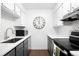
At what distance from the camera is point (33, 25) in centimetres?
565

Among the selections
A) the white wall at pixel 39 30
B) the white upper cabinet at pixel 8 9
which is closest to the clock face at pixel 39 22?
the white wall at pixel 39 30

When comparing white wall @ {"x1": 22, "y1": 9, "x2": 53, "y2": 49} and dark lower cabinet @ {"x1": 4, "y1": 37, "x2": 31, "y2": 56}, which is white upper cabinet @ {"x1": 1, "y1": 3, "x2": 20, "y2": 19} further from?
white wall @ {"x1": 22, "y1": 9, "x2": 53, "y2": 49}

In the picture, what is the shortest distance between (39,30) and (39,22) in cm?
45

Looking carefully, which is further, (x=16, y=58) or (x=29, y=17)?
(x=29, y=17)

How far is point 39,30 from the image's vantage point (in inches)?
222

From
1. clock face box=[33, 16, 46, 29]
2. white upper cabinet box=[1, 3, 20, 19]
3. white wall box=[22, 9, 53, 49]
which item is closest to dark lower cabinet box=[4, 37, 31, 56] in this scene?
white upper cabinet box=[1, 3, 20, 19]

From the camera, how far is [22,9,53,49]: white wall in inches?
221

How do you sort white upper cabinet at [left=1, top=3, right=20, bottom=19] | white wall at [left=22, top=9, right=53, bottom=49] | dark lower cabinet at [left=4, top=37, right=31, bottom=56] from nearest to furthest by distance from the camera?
dark lower cabinet at [left=4, top=37, right=31, bottom=56] → white upper cabinet at [left=1, top=3, right=20, bottom=19] → white wall at [left=22, top=9, right=53, bottom=49]

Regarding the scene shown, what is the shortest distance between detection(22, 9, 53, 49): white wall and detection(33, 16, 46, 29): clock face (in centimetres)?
16

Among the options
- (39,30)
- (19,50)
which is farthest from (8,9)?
(39,30)

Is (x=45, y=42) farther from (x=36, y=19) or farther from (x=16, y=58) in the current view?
(x=16, y=58)

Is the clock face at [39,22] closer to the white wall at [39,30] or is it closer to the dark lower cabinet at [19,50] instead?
the white wall at [39,30]

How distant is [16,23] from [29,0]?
2908mm

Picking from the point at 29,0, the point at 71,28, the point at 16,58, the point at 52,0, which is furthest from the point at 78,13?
the point at 71,28
